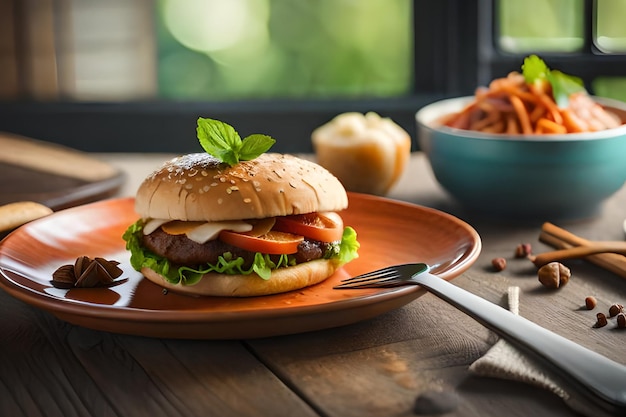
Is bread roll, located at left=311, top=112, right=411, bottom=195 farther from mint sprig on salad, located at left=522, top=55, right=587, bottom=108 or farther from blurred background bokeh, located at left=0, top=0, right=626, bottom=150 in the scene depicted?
blurred background bokeh, located at left=0, top=0, right=626, bottom=150

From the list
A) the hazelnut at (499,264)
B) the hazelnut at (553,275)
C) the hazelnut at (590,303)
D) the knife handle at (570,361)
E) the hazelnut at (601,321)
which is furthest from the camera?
the hazelnut at (499,264)

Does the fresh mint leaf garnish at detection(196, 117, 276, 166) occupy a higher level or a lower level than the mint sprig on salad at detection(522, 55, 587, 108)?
lower

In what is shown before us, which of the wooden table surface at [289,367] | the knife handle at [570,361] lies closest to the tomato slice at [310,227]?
the wooden table surface at [289,367]

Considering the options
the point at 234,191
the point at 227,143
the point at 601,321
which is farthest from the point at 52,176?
the point at 601,321

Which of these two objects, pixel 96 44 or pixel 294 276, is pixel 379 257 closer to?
pixel 294 276

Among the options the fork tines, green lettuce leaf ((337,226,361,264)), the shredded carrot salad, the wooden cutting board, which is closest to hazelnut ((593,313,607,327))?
the fork tines

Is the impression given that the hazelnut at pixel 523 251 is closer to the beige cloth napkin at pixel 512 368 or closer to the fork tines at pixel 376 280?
the fork tines at pixel 376 280
